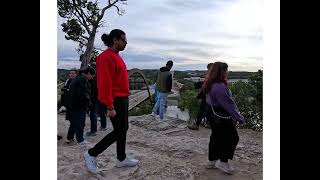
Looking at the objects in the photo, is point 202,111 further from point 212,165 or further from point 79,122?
point 79,122

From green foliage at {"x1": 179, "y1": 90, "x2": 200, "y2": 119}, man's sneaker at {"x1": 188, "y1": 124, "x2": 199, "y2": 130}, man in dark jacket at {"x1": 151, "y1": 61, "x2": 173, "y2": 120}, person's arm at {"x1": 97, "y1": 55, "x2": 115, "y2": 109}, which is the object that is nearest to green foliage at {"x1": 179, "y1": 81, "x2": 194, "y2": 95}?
green foliage at {"x1": 179, "y1": 90, "x2": 200, "y2": 119}

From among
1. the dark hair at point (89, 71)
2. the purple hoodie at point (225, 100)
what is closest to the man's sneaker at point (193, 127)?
the purple hoodie at point (225, 100)

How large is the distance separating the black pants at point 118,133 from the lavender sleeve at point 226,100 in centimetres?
73

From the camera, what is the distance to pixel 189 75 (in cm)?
322

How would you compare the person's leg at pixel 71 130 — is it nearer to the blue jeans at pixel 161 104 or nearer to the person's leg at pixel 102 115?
the person's leg at pixel 102 115

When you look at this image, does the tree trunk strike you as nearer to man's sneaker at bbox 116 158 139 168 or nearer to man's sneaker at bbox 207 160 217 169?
man's sneaker at bbox 116 158 139 168

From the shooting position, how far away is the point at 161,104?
11.0 feet

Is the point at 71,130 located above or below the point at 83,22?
below

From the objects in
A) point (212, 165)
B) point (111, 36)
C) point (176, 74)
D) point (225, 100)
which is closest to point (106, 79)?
point (111, 36)

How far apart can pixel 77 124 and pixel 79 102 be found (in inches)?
7.2

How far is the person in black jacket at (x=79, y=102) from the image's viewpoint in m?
3.18

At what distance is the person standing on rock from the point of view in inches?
119

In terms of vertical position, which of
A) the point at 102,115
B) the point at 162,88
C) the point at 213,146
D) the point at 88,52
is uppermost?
the point at 88,52

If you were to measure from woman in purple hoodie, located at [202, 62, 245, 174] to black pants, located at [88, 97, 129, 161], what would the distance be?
697mm
